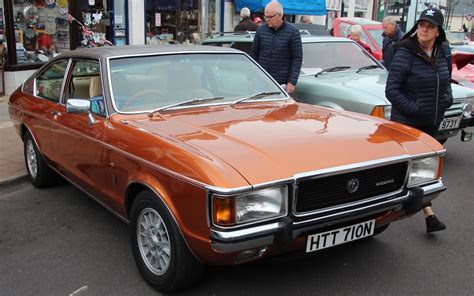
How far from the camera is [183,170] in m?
2.79

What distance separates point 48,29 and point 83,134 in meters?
7.40

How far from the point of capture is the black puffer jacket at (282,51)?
6281 millimetres

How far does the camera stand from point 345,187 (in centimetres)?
295

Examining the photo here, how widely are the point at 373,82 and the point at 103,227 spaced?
147 inches

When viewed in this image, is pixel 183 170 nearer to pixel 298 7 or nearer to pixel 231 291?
pixel 231 291

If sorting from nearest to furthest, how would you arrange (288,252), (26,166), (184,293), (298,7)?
(288,252) → (184,293) → (26,166) → (298,7)

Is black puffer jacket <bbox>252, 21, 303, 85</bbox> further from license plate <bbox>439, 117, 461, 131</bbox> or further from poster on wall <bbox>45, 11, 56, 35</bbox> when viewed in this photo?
poster on wall <bbox>45, 11, 56, 35</bbox>

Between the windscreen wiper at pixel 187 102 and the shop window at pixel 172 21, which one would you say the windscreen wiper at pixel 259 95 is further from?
the shop window at pixel 172 21

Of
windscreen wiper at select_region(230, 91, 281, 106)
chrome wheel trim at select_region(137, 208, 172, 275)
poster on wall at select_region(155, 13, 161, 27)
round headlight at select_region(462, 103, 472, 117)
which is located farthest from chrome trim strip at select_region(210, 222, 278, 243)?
poster on wall at select_region(155, 13, 161, 27)

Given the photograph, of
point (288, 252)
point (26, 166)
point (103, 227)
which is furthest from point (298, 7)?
point (288, 252)

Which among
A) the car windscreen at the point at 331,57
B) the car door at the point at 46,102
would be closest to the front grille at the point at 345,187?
the car door at the point at 46,102

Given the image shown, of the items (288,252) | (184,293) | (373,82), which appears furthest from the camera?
(373,82)

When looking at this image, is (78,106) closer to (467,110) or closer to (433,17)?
(433,17)

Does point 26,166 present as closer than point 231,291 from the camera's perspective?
No
